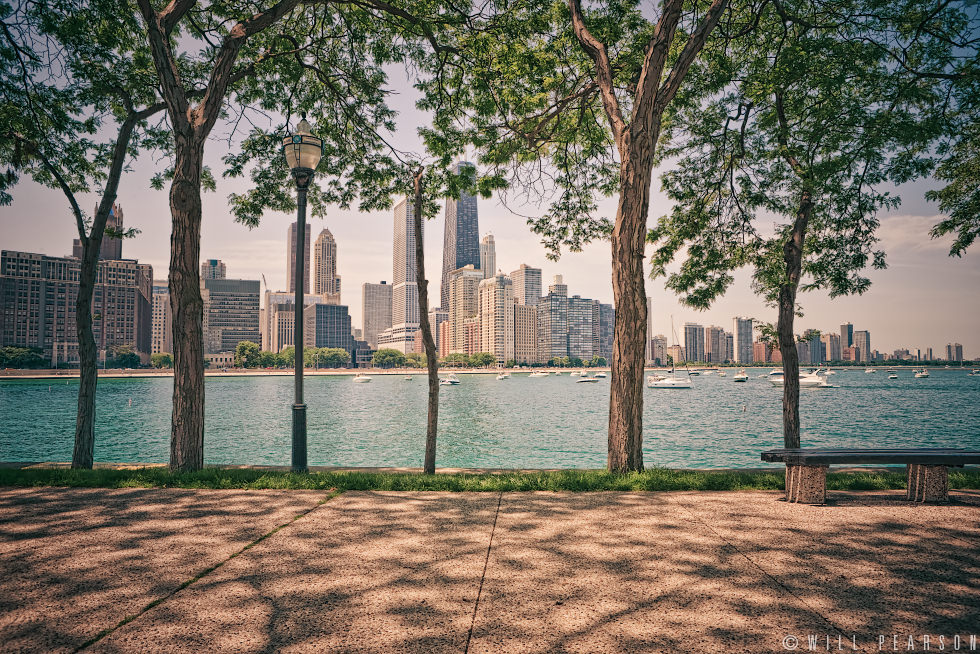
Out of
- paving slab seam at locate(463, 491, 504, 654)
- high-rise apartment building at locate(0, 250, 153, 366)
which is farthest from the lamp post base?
high-rise apartment building at locate(0, 250, 153, 366)

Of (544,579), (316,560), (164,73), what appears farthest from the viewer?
(164,73)

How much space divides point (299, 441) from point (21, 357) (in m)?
187

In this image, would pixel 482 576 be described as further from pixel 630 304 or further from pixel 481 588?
pixel 630 304

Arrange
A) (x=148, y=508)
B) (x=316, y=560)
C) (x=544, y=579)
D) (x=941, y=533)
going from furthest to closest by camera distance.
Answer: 1. (x=148, y=508)
2. (x=941, y=533)
3. (x=316, y=560)
4. (x=544, y=579)

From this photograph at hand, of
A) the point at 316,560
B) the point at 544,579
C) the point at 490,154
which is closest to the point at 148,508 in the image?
the point at 316,560

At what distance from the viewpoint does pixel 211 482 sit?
7.59 meters

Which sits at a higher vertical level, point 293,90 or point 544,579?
point 293,90

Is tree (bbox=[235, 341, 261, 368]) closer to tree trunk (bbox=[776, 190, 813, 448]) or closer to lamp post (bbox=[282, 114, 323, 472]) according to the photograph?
lamp post (bbox=[282, 114, 323, 472])

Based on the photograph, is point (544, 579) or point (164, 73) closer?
point (544, 579)

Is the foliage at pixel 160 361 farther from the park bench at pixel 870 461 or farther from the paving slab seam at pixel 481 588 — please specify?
the park bench at pixel 870 461

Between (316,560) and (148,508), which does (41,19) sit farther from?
(316,560)

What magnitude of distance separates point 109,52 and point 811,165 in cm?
1661

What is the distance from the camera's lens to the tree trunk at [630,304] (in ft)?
28.1

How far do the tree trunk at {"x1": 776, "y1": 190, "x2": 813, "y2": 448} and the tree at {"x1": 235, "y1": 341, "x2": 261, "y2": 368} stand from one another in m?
197
